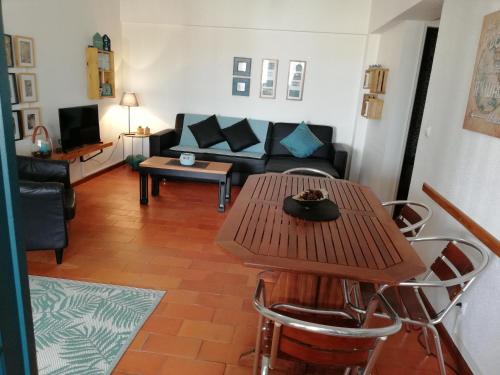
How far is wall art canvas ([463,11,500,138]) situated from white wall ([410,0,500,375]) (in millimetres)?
64

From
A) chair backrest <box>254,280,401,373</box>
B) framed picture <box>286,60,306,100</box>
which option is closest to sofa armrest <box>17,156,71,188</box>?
chair backrest <box>254,280,401,373</box>

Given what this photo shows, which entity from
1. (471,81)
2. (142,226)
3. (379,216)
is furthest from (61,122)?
(471,81)

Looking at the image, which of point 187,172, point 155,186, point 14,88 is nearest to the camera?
point 14,88

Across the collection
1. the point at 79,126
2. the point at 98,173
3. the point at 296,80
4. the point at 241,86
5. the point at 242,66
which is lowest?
the point at 98,173

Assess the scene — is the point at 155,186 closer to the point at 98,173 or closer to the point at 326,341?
the point at 98,173

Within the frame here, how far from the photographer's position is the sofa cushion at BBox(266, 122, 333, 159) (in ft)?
16.5

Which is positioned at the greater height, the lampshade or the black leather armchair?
the lampshade

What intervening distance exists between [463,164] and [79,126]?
150 inches

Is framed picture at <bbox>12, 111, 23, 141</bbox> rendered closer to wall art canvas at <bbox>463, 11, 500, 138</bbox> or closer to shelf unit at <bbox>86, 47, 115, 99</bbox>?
shelf unit at <bbox>86, 47, 115, 99</bbox>

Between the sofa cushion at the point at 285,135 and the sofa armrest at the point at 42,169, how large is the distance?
2.75 meters

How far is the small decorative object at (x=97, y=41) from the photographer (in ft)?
14.5

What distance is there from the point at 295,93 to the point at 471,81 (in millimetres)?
3198

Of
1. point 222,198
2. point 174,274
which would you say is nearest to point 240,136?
point 222,198

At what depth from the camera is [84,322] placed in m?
2.09
